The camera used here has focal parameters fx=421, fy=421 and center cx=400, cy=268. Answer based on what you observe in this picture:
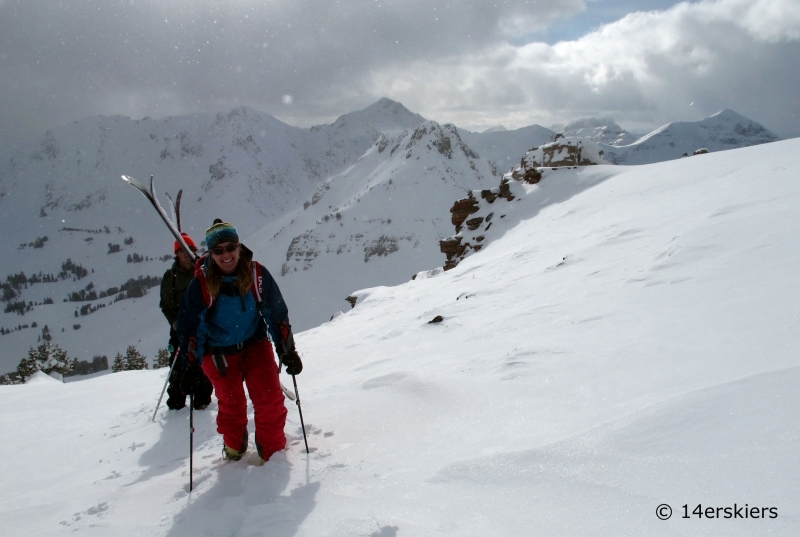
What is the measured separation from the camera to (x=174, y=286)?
578 cm

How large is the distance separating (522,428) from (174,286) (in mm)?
4819

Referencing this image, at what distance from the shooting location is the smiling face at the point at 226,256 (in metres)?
3.87

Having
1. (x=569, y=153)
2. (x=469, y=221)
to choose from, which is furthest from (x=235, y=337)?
(x=569, y=153)

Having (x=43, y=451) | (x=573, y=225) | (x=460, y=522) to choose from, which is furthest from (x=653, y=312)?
(x=573, y=225)

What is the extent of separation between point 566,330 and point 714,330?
162cm

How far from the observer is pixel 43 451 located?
516cm

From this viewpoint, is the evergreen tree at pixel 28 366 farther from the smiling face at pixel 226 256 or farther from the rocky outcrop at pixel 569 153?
the rocky outcrop at pixel 569 153

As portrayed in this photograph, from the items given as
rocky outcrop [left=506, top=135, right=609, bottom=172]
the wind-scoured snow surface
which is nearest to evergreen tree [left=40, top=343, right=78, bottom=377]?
the wind-scoured snow surface

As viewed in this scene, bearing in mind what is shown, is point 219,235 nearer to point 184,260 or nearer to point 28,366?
point 184,260

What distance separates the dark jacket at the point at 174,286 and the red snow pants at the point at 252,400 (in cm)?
205

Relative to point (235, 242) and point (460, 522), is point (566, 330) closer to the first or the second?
point (460, 522)

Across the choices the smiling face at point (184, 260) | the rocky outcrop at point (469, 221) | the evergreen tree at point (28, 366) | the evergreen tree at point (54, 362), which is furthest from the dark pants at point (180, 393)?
the evergreen tree at point (54, 362)

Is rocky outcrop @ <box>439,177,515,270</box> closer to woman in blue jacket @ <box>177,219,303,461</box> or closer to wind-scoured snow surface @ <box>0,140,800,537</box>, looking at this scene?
wind-scoured snow surface @ <box>0,140,800,537</box>

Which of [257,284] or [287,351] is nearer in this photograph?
[257,284]
